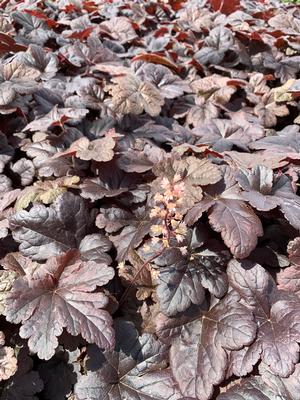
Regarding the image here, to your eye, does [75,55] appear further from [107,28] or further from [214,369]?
[214,369]

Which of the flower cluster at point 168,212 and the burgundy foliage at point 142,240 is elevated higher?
the flower cluster at point 168,212

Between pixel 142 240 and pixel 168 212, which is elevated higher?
pixel 168 212

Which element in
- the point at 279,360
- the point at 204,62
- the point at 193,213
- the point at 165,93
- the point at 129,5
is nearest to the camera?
the point at 279,360

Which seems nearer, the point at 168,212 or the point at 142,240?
the point at 168,212

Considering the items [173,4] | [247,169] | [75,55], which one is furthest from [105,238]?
[173,4]

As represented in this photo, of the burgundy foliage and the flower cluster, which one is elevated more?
the flower cluster

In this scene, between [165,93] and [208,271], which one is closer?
[208,271]

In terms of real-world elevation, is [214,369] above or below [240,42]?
below

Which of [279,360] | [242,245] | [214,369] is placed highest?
[242,245]
